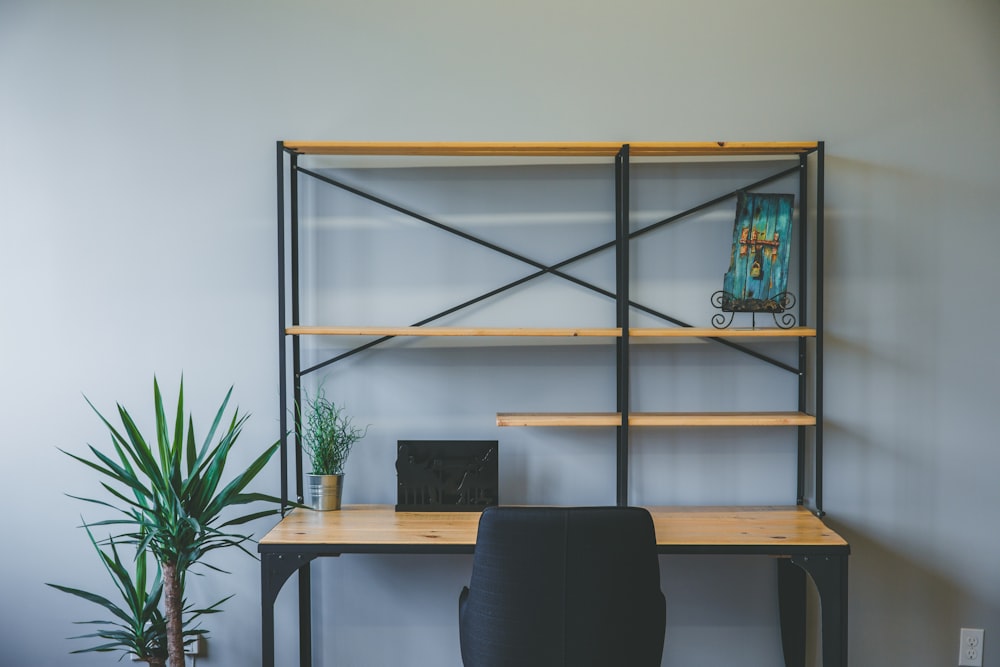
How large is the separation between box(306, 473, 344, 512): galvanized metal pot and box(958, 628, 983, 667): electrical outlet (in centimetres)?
212

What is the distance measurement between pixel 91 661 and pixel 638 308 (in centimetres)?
221

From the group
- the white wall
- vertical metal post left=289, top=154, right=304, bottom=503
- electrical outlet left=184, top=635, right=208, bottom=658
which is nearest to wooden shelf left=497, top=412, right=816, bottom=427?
the white wall

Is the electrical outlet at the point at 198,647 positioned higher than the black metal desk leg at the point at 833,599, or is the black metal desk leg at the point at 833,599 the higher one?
the black metal desk leg at the point at 833,599

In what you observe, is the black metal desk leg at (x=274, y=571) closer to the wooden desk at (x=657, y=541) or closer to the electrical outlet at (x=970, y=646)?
the wooden desk at (x=657, y=541)

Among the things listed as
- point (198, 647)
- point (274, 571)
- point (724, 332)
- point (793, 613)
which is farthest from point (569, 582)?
point (198, 647)

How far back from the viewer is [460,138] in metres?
2.57

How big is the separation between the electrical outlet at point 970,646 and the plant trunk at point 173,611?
2487mm

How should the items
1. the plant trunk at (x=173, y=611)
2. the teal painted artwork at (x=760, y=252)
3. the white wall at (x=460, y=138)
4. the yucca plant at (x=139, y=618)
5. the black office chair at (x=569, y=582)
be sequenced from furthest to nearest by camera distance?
1. the white wall at (x=460, y=138)
2. the teal painted artwork at (x=760, y=252)
3. the yucca plant at (x=139, y=618)
4. the plant trunk at (x=173, y=611)
5. the black office chair at (x=569, y=582)

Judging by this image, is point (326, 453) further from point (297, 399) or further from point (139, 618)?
point (139, 618)

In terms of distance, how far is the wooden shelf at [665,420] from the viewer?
2.36 meters

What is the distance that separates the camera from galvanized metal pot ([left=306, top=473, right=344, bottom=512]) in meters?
2.45

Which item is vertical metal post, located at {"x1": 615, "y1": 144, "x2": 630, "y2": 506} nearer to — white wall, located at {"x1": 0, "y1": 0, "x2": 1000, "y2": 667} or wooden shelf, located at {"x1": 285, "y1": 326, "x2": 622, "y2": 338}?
wooden shelf, located at {"x1": 285, "y1": 326, "x2": 622, "y2": 338}

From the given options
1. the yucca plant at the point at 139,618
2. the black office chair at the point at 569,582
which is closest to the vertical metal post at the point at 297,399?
the yucca plant at the point at 139,618

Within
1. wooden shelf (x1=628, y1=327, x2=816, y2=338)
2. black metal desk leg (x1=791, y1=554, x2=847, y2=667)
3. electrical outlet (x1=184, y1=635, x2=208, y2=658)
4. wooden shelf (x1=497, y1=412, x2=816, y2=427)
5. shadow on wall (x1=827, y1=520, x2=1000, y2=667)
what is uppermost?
wooden shelf (x1=628, y1=327, x2=816, y2=338)
